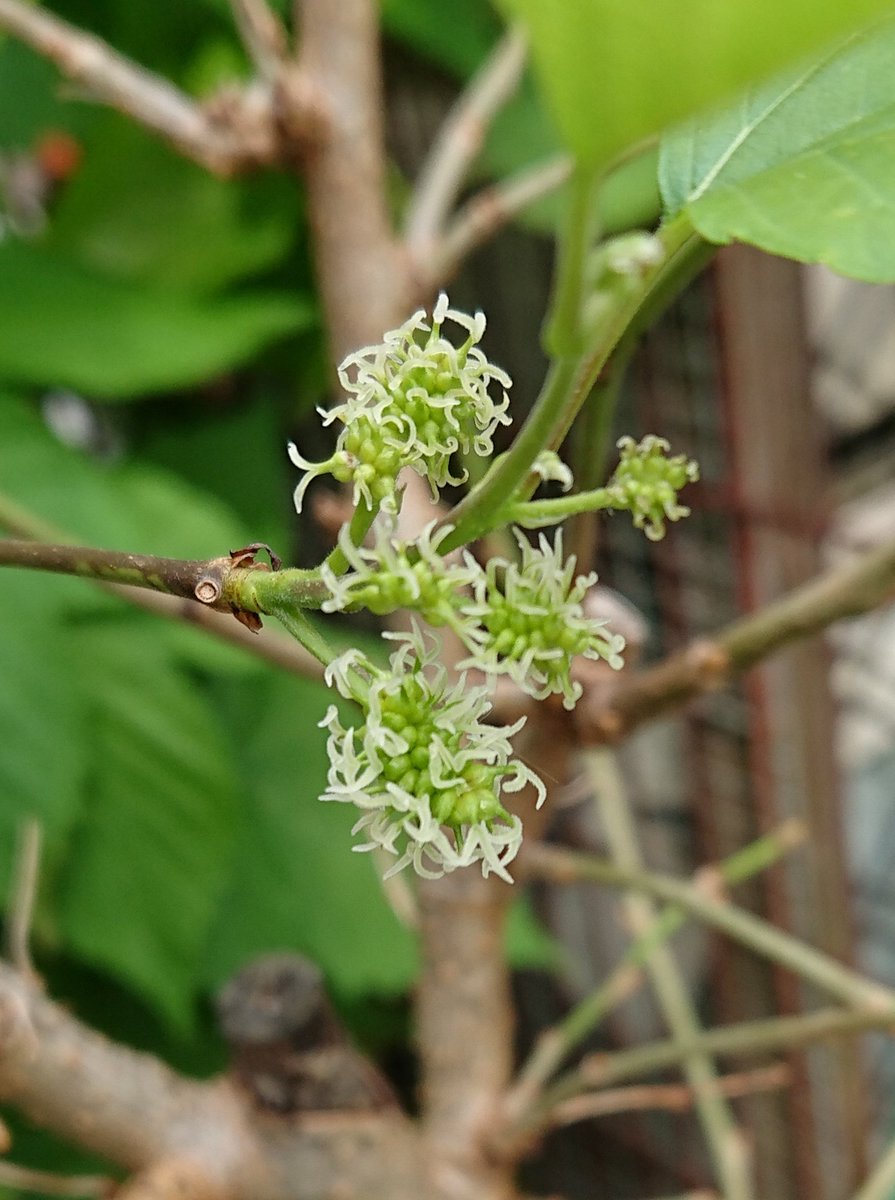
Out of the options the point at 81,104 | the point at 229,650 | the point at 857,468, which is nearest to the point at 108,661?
the point at 229,650

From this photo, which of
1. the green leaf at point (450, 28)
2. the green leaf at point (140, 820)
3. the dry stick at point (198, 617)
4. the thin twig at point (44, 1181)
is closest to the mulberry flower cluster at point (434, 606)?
the dry stick at point (198, 617)

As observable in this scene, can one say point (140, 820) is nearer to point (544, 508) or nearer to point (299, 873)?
point (299, 873)

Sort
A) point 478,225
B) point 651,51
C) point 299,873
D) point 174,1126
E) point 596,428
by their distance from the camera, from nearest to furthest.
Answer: point 651,51, point 596,428, point 174,1126, point 478,225, point 299,873

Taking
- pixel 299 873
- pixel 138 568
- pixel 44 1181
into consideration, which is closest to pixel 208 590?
pixel 138 568

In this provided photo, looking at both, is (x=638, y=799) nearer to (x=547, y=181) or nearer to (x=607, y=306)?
(x=547, y=181)

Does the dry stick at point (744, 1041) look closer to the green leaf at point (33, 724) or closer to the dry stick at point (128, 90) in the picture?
the green leaf at point (33, 724)

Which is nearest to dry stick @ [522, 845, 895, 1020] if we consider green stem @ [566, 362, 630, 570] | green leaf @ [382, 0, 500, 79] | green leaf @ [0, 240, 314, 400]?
green stem @ [566, 362, 630, 570]

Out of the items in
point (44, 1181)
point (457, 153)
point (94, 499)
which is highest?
point (457, 153)

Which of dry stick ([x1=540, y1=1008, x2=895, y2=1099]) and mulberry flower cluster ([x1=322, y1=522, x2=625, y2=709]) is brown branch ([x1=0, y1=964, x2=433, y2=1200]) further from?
mulberry flower cluster ([x1=322, y1=522, x2=625, y2=709])
